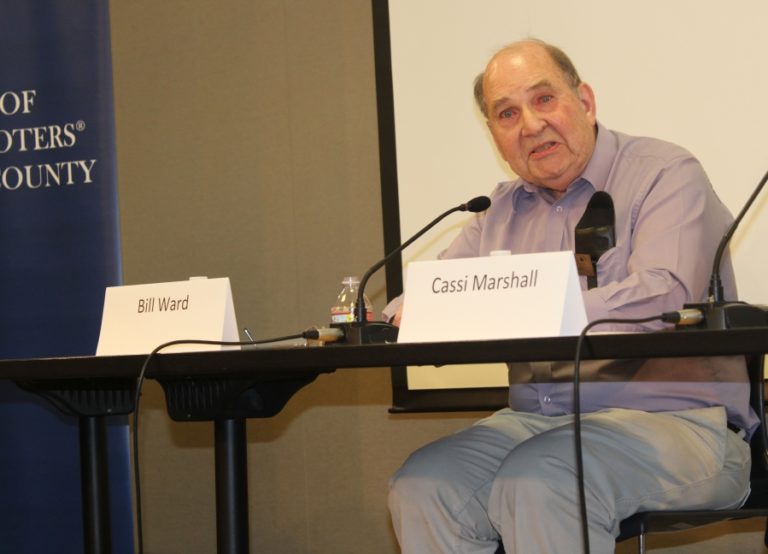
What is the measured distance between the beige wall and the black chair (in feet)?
4.45

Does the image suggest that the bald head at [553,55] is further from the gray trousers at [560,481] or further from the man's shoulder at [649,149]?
the gray trousers at [560,481]

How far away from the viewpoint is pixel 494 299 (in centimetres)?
157

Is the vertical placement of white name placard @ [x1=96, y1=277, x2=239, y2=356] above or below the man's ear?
below

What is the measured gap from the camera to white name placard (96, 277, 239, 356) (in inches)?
78.4

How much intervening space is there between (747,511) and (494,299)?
0.69 metres

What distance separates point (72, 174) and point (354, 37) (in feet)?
3.76

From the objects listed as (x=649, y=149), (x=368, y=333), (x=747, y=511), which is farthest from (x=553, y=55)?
(x=747, y=511)

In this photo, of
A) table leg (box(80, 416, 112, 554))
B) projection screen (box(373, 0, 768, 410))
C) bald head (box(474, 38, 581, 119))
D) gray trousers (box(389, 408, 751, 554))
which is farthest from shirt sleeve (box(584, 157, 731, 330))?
table leg (box(80, 416, 112, 554))

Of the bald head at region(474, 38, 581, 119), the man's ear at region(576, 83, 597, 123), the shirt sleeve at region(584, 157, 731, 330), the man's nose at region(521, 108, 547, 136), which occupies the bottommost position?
the shirt sleeve at region(584, 157, 731, 330)

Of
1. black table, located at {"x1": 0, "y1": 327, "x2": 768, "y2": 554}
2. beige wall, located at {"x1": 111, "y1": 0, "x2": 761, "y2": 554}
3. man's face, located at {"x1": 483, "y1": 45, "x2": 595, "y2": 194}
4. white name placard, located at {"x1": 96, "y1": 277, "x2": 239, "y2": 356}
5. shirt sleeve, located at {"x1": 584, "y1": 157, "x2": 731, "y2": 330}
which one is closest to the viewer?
black table, located at {"x1": 0, "y1": 327, "x2": 768, "y2": 554}

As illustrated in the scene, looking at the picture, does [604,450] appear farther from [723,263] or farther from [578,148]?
[578,148]

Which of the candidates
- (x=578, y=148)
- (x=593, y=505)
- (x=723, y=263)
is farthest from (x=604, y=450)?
(x=578, y=148)

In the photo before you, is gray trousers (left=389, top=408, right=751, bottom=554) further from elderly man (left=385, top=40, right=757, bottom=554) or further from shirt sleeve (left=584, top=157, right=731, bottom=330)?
shirt sleeve (left=584, top=157, right=731, bottom=330)

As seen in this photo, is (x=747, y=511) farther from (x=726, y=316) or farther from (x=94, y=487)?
(x=94, y=487)
